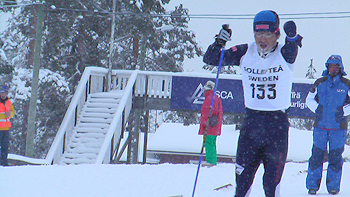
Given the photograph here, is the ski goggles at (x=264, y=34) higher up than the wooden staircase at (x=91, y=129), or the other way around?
the ski goggles at (x=264, y=34)

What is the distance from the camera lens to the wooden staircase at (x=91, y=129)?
10023 millimetres

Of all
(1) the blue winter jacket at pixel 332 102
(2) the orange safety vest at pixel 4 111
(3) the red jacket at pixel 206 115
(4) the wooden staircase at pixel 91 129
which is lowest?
(4) the wooden staircase at pixel 91 129

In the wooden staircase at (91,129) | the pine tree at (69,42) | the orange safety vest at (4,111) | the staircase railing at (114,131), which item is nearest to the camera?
the orange safety vest at (4,111)

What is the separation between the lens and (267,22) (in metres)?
3.00

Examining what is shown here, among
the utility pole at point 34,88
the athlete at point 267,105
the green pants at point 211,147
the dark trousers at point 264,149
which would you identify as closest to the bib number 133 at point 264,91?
the athlete at point 267,105

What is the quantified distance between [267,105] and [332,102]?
7.93 feet

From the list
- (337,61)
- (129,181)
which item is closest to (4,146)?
(129,181)

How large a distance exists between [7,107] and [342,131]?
738cm

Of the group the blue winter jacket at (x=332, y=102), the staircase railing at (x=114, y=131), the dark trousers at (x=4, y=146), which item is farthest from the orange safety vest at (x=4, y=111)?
the blue winter jacket at (x=332, y=102)

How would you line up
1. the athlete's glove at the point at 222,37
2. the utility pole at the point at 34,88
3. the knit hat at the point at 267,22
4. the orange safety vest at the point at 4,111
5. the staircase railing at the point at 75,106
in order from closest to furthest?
the knit hat at the point at 267,22
the athlete's glove at the point at 222,37
the orange safety vest at the point at 4,111
the staircase railing at the point at 75,106
the utility pole at the point at 34,88

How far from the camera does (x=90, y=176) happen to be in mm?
5672

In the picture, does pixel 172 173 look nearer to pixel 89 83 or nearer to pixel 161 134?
pixel 89 83

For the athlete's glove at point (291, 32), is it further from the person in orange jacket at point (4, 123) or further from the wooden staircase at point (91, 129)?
the wooden staircase at point (91, 129)

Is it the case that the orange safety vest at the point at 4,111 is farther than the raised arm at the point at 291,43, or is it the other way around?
the orange safety vest at the point at 4,111
